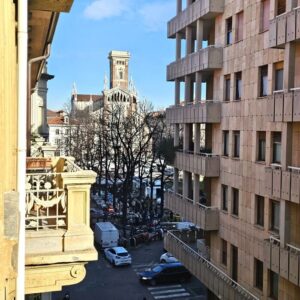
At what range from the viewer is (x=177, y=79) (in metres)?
26.1

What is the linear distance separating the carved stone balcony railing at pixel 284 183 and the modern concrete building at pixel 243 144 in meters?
0.03

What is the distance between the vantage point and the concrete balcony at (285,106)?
543 inches

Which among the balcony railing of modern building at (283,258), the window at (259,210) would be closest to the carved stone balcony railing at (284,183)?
the balcony railing of modern building at (283,258)

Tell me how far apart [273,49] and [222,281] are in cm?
963

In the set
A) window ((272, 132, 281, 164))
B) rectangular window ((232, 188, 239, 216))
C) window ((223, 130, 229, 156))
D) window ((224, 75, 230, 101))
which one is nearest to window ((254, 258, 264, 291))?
rectangular window ((232, 188, 239, 216))

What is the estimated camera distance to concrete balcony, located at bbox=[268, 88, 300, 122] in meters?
13.8

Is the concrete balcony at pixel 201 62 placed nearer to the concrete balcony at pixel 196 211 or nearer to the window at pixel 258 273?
the concrete balcony at pixel 196 211

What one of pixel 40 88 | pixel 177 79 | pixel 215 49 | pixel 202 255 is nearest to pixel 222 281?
pixel 202 255

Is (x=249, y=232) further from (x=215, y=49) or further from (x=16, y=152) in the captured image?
(x=16, y=152)

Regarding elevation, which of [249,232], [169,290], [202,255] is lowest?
[169,290]

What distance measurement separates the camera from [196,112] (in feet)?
73.8

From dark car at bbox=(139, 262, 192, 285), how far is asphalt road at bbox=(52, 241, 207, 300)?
0.45 metres

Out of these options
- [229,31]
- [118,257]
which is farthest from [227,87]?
[118,257]

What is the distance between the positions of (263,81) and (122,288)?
18.2 m
